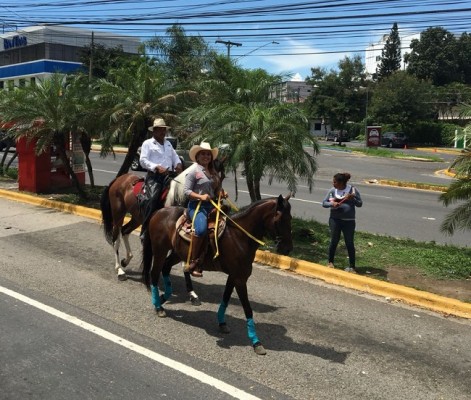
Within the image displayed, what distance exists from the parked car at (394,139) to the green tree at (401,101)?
13.3 feet

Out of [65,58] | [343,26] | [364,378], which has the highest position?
[65,58]

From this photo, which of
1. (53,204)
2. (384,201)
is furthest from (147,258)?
(384,201)

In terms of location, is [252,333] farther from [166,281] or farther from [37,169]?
[37,169]

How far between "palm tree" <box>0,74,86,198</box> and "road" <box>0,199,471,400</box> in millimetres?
5646

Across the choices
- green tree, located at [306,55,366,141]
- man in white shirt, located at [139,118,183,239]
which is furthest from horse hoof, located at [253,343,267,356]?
green tree, located at [306,55,366,141]

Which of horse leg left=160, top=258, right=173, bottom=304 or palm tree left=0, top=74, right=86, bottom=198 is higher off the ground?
palm tree left=0, top=74, right=86, bottom=198

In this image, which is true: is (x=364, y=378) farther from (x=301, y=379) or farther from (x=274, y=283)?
(x=274, y=283)

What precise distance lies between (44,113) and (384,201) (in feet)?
36.1

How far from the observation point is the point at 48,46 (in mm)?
60469

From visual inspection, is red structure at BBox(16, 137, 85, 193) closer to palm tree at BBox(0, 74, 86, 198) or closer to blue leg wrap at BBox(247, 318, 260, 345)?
palm tree at BBox(0, 74, 86, 198)

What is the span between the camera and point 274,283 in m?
7.70

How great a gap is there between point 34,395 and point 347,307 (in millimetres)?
3997

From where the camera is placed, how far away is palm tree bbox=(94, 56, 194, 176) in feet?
39.2

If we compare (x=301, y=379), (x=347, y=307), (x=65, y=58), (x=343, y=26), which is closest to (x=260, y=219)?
(x=301, y=379)
